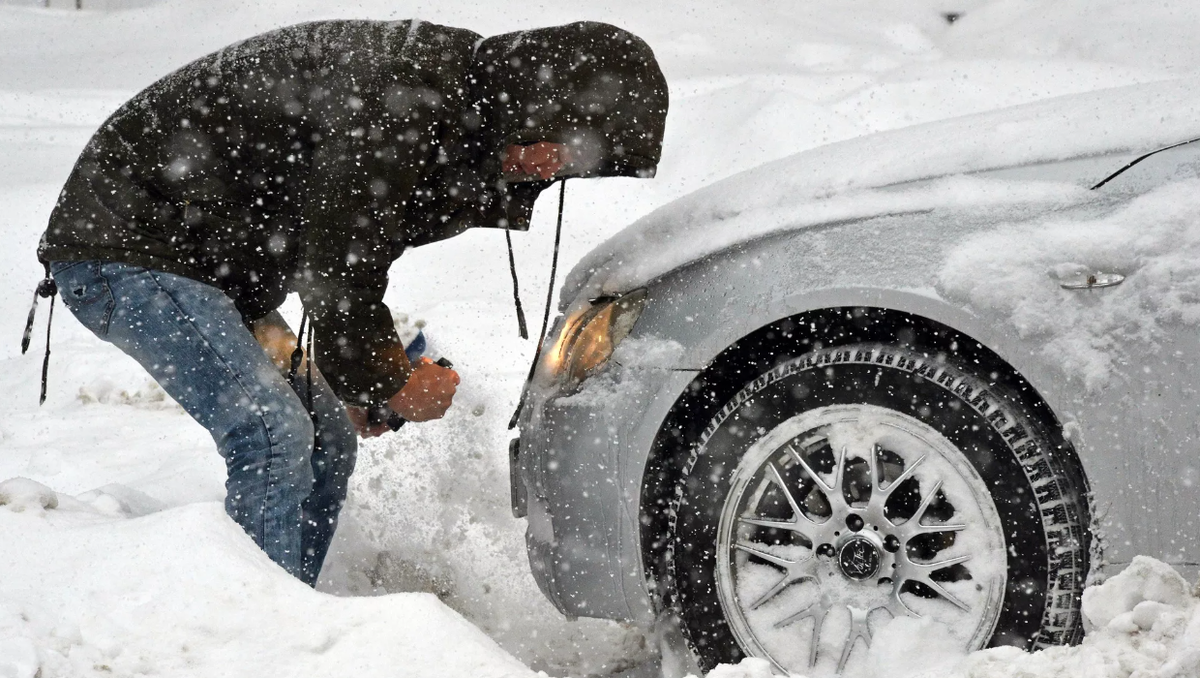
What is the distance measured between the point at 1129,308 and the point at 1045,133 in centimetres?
43

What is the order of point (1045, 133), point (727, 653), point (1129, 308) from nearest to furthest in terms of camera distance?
point (1129, 308) < point (1045, 133) < point (727, 653)

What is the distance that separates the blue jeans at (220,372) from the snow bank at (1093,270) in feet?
5.06

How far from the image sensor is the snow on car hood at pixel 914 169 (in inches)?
86.5

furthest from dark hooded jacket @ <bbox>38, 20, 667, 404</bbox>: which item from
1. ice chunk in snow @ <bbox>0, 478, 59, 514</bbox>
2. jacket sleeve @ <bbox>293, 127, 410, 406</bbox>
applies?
ice chunk in snow @ <bbox>0, 478, 59, 514</bbox>

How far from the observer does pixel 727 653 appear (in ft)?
7.95

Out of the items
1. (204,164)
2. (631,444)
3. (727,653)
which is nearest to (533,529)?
(631,444)

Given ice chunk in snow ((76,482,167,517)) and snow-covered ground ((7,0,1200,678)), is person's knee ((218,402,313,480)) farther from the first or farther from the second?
ice chunk in snow ((76,482,167,517))

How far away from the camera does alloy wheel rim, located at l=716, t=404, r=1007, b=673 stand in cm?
225

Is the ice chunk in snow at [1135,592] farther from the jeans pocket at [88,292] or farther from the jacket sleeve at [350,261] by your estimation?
the jeans pocket at [88,292]

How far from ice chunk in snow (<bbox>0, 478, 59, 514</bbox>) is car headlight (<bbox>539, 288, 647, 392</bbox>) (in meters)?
1.24

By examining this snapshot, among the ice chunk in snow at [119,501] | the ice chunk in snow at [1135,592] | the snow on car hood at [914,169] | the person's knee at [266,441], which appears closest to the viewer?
the ice chunk in snow at [1135,592]

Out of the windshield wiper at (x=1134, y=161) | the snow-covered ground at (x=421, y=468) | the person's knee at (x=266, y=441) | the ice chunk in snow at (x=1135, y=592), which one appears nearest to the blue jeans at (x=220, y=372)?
the person's knee at (x=266, y=441)

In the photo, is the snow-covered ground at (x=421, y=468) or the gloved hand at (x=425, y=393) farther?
the gloved hand at (x=425, y=393)

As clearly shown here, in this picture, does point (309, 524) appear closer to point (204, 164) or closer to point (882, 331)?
point (204, 164)
